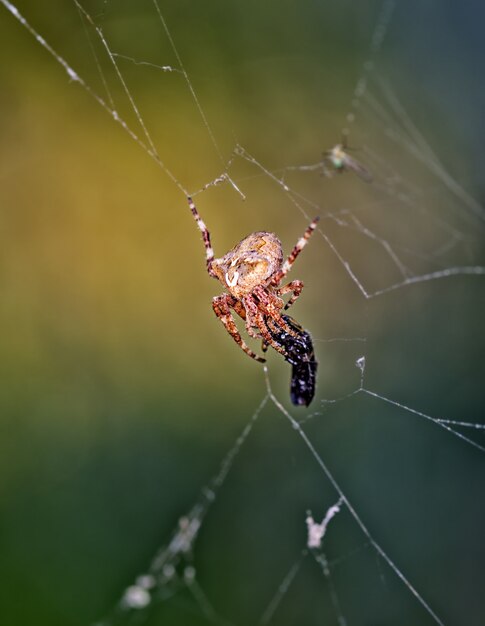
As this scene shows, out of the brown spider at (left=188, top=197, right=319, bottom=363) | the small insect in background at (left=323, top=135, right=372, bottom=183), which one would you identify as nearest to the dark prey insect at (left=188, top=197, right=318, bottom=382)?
the brown spider at (left=188, top=197, right=319, bottom=363)

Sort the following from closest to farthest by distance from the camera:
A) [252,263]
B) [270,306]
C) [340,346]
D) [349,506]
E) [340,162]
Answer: [252,263], [270,306], [340,162], [349,506], [340,346]

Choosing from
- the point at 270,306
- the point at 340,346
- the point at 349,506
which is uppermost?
the point at 340,346

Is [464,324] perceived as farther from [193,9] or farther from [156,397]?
[193,9]

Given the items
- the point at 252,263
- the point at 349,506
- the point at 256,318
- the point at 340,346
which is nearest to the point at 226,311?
the point at 256,318

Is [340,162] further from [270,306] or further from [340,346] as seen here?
[340,346]

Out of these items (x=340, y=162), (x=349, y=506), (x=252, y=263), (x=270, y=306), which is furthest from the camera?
(x=349, y=506)

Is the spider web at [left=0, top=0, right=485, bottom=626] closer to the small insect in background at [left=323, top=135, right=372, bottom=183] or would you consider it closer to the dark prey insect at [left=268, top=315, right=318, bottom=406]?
the small insect in background at [left=323, top=135, right=372, bottom=183]

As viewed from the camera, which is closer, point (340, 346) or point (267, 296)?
point (267, 296)
